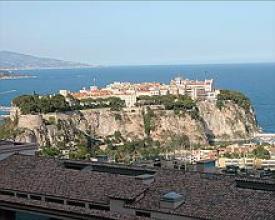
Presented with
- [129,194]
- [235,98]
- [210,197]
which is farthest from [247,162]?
[235,98]

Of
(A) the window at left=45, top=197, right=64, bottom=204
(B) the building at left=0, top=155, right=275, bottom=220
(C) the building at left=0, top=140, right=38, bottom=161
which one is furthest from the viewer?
(C) the building at left=0, top=140, right=38, bottom=161

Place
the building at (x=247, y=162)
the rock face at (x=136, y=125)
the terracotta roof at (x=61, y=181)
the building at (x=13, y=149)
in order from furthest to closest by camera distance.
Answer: the rock face at (x=136, y=125)
the building at (x=247, y=162)
the building at (x=13, y=149)
the terracotta roof at (x=61, y=181)

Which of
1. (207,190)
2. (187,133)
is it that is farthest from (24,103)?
(207,190)

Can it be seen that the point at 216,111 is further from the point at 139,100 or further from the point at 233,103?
the point at 139,100

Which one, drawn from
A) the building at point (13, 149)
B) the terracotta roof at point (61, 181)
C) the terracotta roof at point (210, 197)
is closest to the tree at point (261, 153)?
the building at point (13, 149)

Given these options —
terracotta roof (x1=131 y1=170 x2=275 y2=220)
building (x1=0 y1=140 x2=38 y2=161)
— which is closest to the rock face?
building (x1=0 y1=140 x2=38 y2=161)

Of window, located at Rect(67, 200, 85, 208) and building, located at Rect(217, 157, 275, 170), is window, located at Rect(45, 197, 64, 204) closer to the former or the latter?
window, located at Rect(67, 200, 85, 208)

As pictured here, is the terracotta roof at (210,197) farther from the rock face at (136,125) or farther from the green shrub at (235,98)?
the green shrub at (235,98)
